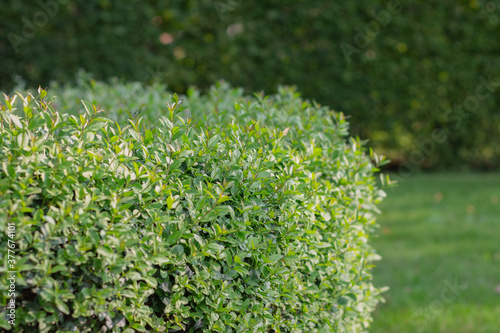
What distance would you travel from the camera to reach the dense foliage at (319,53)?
7.63 m

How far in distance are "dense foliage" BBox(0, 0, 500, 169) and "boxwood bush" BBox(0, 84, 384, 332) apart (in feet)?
19.5

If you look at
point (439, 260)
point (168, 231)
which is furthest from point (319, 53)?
point (168, 231)

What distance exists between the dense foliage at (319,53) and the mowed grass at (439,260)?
59.2 inches

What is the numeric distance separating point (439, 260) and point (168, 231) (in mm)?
3819

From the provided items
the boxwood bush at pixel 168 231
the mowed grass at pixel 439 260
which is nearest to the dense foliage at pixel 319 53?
the mowed grass at pixel 439 260

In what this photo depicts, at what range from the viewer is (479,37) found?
27.8 feet

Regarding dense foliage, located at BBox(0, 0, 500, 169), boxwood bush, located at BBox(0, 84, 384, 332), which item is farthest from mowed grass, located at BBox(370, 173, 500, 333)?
boxwood bush, located at BBox(0, 84, 384, 332)

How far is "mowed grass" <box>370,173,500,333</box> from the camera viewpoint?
148 inches

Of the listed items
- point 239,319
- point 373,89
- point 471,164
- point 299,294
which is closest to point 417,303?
point 299,294

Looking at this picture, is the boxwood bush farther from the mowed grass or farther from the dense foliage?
the dense foliage

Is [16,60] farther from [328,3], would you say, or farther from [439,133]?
[439,133]

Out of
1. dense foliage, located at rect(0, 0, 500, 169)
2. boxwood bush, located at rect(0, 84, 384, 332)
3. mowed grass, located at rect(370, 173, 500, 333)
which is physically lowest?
mowed grass, located at rect(370, 173, 500, 333)

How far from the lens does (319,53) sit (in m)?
8.32

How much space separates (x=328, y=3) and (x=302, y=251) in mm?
6860
